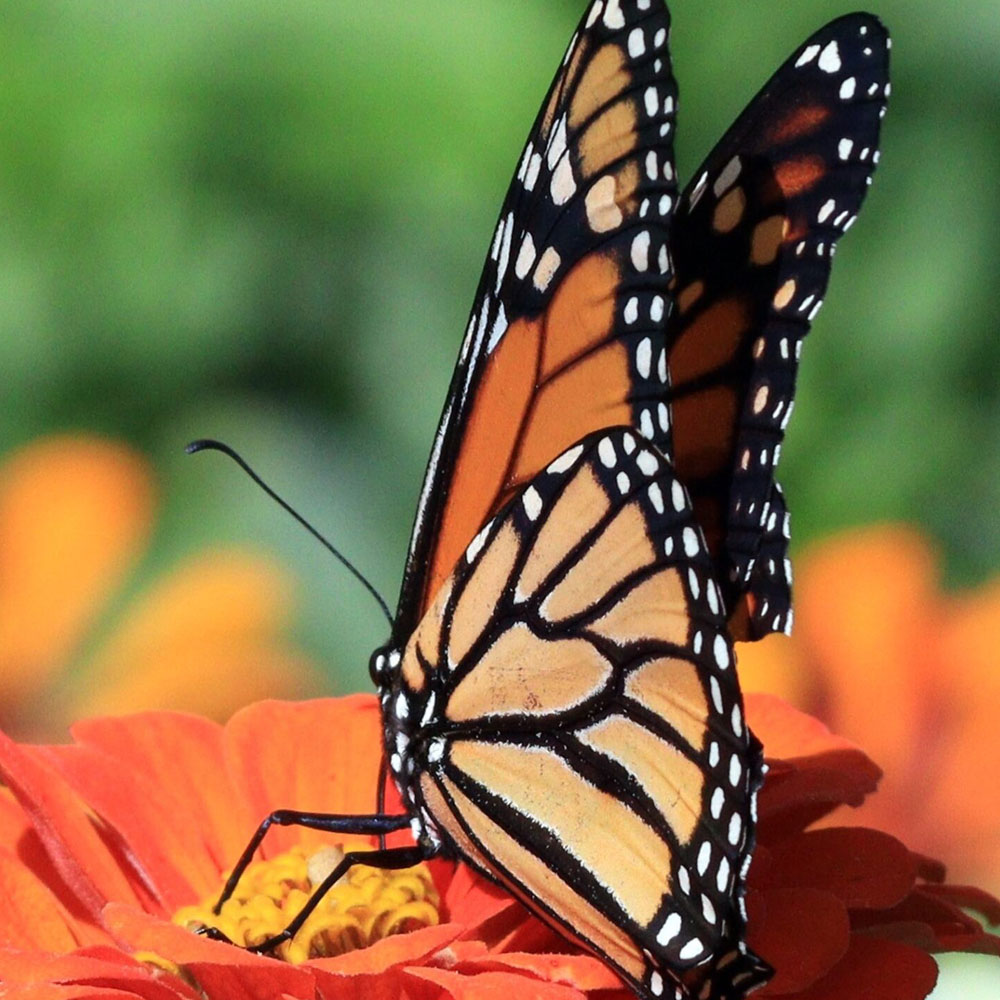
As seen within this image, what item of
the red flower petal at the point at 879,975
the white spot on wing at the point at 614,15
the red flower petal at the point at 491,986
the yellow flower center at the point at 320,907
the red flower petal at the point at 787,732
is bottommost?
the yellow flower center at the point at 320,907

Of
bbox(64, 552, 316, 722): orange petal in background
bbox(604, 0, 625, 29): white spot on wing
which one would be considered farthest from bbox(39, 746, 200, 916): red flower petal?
bbox(64, 552, 316, 722): orange petal in background

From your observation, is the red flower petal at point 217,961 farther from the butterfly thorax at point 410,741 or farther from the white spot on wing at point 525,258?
the white spot on wing at point 525,258

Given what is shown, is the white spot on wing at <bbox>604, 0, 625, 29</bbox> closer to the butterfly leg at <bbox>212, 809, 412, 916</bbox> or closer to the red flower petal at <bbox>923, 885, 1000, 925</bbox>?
the butterfly leg at <bbox>212, 809, 412, 916</bbox>

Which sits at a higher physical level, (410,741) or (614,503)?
(614,503)

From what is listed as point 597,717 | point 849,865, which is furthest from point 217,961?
point 849,865

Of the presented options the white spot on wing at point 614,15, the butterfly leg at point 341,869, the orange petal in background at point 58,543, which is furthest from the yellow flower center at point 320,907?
the orange petal in background at point 58,543

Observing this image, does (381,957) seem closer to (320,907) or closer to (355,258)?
(320,907)
